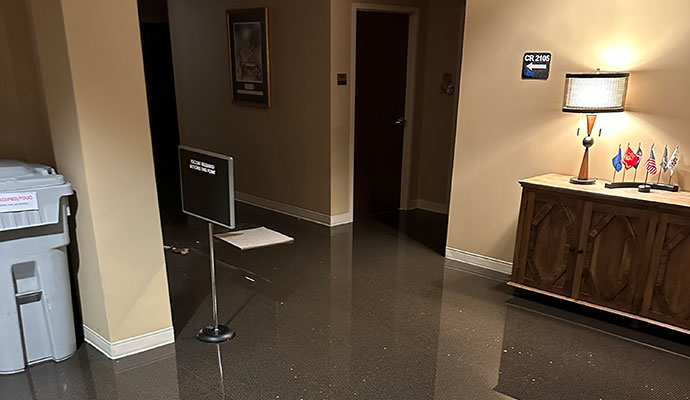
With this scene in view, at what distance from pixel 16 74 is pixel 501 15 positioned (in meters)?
3.13

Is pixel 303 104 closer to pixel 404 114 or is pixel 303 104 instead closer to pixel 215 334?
pixel 404 114

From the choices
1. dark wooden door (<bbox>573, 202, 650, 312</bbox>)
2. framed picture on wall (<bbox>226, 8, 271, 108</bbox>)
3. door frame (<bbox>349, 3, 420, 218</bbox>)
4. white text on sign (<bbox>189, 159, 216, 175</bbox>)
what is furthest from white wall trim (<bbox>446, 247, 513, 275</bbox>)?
framed picture on wall (<bbox>226, 8, 271, 108</bbox>)

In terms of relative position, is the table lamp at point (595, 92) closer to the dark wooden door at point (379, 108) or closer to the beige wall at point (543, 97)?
the beige wall at point (543, 97)

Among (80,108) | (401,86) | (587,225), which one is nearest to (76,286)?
(80,108)

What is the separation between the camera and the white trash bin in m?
2.43

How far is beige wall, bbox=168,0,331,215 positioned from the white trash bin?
279 cm

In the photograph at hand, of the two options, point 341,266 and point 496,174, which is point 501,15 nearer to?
point 496,174

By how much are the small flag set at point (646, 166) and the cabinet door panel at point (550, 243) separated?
0.32 meters

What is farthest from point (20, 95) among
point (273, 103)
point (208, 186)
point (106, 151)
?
point (273, 103)

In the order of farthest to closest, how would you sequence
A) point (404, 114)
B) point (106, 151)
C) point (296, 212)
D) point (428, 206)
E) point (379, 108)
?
point (428, 206) → point (404, 114) → point (296, 212) → point (379, 108) → point (106, 151)

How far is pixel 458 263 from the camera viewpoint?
4.25m

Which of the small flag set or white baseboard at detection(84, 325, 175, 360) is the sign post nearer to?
white baseboard at detection(84, 325, 175, 360)

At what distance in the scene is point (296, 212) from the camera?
215 inches

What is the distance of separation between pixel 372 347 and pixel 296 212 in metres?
2.70
